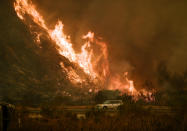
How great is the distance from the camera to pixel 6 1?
177 feet

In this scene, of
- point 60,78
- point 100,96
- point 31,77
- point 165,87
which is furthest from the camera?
point 60,78

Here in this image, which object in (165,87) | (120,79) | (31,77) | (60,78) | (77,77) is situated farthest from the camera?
(120,79)

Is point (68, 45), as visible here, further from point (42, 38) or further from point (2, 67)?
point (2, 67)

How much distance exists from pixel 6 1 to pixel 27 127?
52771 millimetres

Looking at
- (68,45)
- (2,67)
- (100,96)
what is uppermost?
(68,45)

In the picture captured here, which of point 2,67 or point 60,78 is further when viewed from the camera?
point 60,78

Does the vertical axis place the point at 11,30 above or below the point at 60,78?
above

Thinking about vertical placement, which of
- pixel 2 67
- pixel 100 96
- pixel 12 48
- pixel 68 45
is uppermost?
pixel 68 45

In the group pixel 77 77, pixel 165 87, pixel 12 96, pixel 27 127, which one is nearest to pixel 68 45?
pixel 77 77

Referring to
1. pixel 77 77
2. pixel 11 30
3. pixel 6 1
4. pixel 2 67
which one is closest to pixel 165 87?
pixel 77 77

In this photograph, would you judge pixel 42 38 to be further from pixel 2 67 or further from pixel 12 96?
pixel 12 96

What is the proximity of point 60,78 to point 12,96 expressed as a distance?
46.7ft

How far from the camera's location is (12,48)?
157 ft

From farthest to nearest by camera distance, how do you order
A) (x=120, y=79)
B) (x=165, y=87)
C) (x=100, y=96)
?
1. (x=120, y=79)
2. (x=165, y=87)
3. (x=100, y=96)
